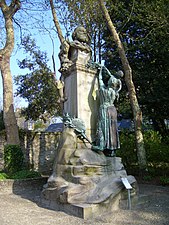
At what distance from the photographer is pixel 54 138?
16.9 m

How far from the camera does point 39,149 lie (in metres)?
16.5

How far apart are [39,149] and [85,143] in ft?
33.4

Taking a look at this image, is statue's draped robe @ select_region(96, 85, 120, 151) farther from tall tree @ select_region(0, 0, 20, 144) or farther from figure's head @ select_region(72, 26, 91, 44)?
tall tree @ select_region(0, 0, 20, 144)

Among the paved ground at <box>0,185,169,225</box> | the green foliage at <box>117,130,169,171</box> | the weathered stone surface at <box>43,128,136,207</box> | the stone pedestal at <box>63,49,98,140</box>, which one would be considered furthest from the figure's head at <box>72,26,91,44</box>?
the green foliage at <box>117,130,169,171</box>

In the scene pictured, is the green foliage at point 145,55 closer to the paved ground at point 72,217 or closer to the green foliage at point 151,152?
the green foliage at point 151,152

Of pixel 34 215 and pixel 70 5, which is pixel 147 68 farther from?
pixel 34 215

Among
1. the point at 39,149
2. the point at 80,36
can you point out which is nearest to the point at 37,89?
the point at 39,149

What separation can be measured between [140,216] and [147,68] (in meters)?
12.0

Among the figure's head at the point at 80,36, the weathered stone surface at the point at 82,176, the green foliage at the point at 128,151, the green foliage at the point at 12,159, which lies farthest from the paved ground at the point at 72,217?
the green foliage at the point at 128,151

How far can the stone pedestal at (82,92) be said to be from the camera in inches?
280

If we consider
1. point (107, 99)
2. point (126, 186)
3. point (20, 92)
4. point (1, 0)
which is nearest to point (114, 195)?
point (126, 186)

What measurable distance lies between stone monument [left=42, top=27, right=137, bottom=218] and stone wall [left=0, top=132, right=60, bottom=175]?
30.0ft

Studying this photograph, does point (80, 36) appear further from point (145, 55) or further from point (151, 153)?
point (145, 55)

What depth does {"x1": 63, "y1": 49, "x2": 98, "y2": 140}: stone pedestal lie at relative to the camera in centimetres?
712
